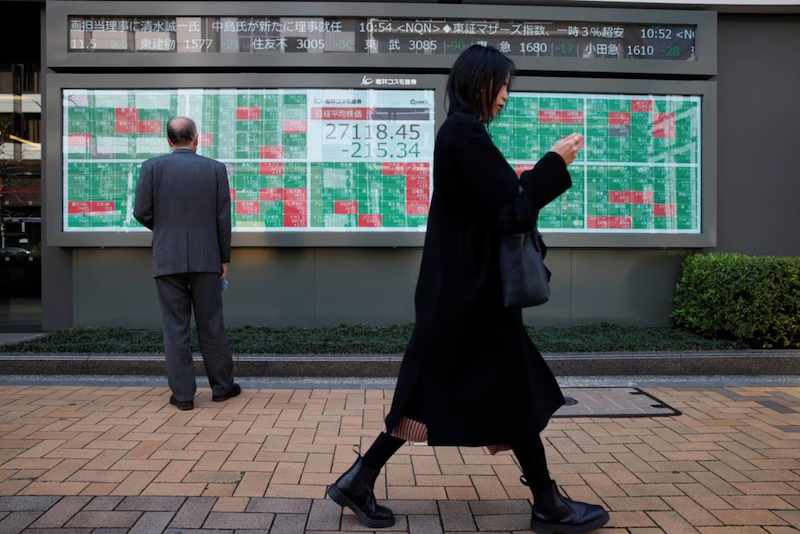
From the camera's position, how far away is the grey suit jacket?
4.13 meters

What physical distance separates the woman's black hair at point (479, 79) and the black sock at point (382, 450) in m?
1.31

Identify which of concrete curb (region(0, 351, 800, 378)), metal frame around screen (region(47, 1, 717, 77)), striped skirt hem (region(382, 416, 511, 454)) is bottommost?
concrete curb (region(0, 351, 800, 378))

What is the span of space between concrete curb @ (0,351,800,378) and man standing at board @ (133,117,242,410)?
2.62 ft

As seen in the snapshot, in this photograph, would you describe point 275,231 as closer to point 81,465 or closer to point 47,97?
point 47,97

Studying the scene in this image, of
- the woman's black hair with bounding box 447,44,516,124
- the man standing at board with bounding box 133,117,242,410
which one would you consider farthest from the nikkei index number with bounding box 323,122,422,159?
the woman's black hair with bounding box 447,44,516,124

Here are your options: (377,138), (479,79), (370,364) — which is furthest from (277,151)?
(479,79)

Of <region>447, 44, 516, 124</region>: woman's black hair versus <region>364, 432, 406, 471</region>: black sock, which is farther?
<region>364, 432, 406, 471</region>: black sock

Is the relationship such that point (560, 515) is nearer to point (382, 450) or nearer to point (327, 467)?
point (382, 450)

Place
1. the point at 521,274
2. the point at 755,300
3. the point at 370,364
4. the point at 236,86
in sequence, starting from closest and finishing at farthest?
1. the point at 521,274
2. the point at 370,364
3. the point at 755,300
4. the point at 236,86

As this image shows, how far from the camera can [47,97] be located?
6.04 m

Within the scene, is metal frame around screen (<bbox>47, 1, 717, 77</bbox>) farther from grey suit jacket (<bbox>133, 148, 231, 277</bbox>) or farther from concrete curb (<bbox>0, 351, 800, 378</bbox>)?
concrete curb (<bbox>0, 351, 800, 378</bbox>)

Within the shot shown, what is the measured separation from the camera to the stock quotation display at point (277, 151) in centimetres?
612

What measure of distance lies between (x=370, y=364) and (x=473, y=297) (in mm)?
2850

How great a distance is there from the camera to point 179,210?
4.16 meters
